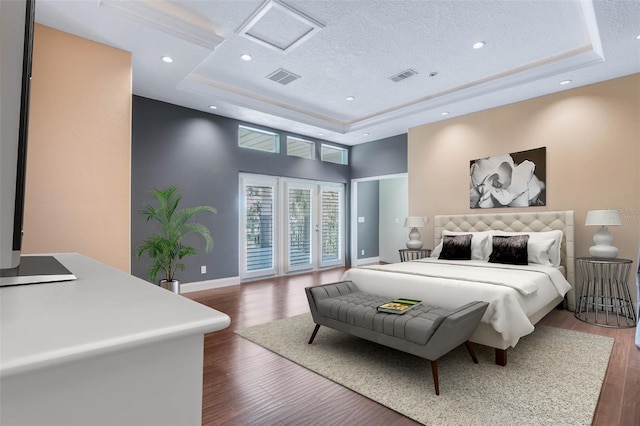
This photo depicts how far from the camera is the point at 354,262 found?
7.72 metres

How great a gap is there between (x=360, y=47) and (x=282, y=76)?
1179mm

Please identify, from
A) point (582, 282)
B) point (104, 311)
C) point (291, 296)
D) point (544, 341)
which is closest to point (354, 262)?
point (291, 296)

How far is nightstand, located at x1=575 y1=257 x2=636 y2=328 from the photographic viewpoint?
363 centimetres

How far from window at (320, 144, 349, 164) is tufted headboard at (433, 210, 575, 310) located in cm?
284

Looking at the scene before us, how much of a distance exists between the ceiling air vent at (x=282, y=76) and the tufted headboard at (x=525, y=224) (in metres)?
3.23

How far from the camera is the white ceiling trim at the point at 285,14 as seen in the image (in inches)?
110

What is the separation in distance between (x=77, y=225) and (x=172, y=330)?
314cm

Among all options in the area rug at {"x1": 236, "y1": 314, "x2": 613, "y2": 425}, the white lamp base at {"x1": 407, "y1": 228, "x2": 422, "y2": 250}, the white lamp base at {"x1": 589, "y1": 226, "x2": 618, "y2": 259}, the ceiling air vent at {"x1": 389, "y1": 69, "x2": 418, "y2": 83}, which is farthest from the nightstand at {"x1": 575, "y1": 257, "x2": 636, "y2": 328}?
the ceiling air vent at {"x1": 389, "y1": 69, "x2": 418, "y2": 83}

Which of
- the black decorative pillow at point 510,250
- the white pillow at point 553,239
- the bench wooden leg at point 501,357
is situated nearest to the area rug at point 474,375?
the bench wooden leg at point 501,357

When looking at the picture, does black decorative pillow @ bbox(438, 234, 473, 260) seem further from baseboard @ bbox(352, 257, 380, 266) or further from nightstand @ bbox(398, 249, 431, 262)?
baseboard @ bbox(352, 257, 380, 266)

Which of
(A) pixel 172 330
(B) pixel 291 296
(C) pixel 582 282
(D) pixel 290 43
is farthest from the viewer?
(B) pixel 291 296

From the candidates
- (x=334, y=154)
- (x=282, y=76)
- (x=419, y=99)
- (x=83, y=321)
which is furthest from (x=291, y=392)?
(x=334, y=154)

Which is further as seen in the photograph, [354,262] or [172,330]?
[354,262]

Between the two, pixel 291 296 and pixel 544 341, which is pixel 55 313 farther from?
pixel 291 296
